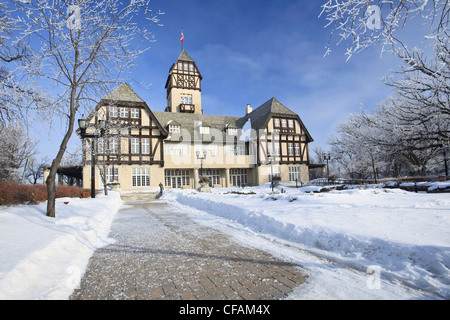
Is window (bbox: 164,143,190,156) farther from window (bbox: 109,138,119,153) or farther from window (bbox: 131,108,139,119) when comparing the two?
window (bbox: 109,138,119,153)

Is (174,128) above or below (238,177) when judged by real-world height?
above

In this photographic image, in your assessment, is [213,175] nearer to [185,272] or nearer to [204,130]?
[204,130]

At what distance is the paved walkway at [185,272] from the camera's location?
9.45 feet

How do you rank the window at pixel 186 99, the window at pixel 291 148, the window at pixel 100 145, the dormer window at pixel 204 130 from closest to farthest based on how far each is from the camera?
the window at pixel 100 145 → the dormer window at pixel 204 130 → the window at pixel 291 148 → the window at pixel 186 99

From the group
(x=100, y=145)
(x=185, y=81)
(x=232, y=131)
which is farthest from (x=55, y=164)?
(x=185, y=81)

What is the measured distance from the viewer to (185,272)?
3529 mm

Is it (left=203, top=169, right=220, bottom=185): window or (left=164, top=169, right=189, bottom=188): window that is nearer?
(left=164, top=169, right=189, bottom=188): window

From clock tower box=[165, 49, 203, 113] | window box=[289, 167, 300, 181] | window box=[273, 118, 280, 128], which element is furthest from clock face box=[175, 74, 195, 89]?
window box=[289, 167, 300, 181]

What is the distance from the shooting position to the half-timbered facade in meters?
27.7

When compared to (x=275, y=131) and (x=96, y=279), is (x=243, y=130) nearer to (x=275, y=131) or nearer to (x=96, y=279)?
(x=275, y=131)

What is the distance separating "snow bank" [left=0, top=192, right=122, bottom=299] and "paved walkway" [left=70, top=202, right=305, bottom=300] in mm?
250

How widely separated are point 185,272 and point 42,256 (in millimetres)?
2180

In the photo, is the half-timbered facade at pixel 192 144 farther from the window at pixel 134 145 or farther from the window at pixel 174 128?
the window at pixel 134 145

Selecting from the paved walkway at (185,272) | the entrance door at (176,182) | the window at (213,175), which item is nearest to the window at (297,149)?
the window at (213,175)
